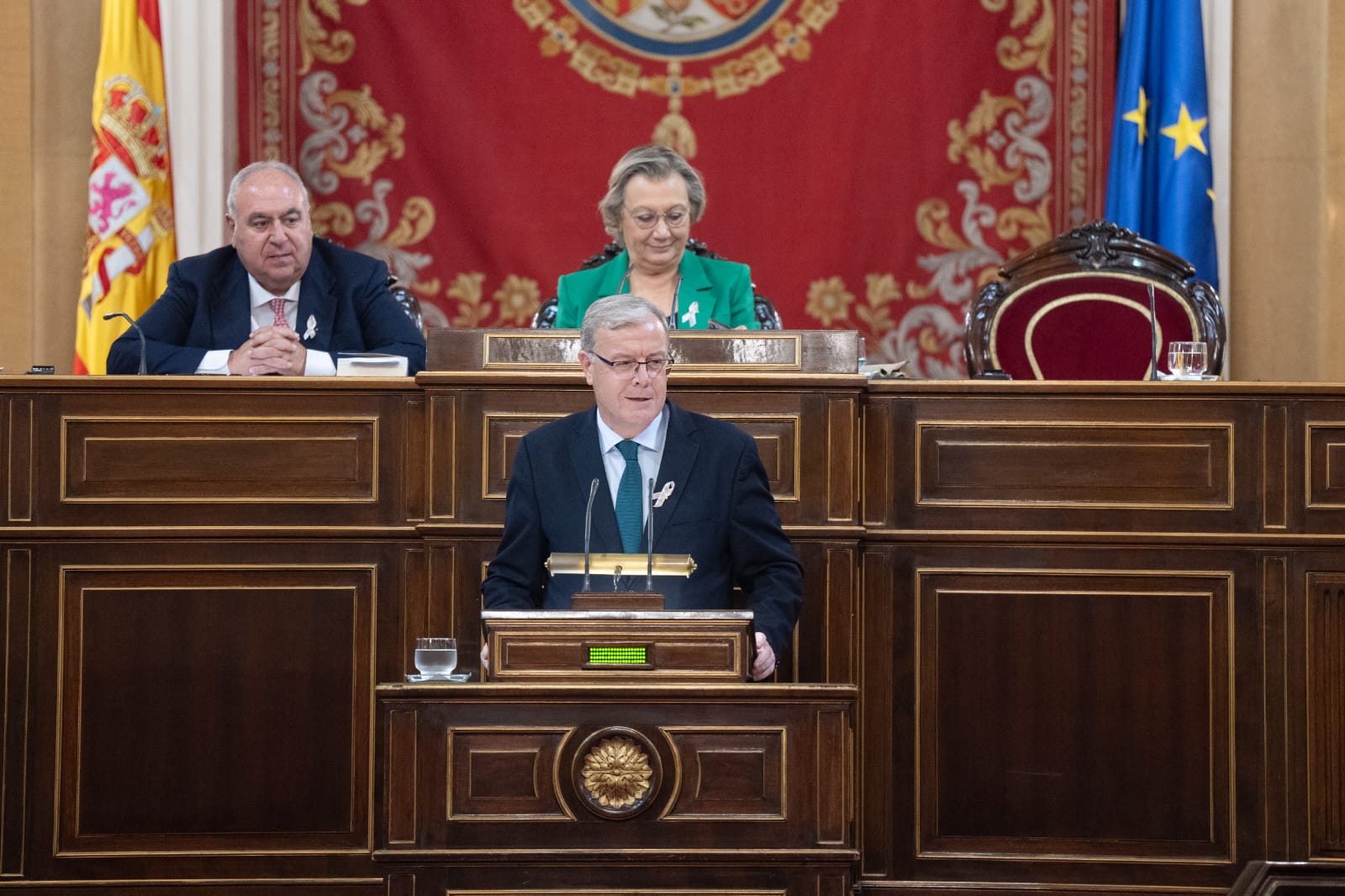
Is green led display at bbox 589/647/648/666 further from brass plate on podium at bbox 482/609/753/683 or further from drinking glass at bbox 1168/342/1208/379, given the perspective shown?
drinking glass at bbox 1168/342/1208/379

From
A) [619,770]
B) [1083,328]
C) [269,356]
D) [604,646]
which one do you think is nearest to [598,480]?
[604,646]

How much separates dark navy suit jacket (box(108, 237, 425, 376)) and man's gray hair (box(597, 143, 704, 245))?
0.57m

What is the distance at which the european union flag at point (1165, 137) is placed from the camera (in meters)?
5.36

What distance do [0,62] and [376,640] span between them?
9.23 feet

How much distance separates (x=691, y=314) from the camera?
421 centimetres

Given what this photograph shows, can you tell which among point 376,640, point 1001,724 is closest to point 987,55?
point 1001,724

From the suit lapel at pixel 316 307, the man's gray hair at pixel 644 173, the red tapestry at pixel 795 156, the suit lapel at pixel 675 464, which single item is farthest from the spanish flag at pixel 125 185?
the suit lapel at pixel 675 464

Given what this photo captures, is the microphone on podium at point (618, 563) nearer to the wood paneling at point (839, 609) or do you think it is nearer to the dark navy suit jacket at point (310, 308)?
the wood paneling at point (839, 609)

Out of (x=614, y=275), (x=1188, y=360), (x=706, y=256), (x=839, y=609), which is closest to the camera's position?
(x=839, y=609)

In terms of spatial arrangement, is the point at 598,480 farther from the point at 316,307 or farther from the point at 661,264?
the point at 316,307

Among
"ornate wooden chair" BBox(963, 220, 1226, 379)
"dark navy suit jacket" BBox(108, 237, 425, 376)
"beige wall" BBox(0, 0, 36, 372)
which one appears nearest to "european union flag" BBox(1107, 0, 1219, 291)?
"ornate wooden chair" BBox(963, 220, 1226, 379)

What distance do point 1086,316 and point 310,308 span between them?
202 centimetres

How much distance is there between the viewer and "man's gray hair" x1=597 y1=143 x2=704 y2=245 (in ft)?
13.8

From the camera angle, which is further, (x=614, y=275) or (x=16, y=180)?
(x=16, y=180)
